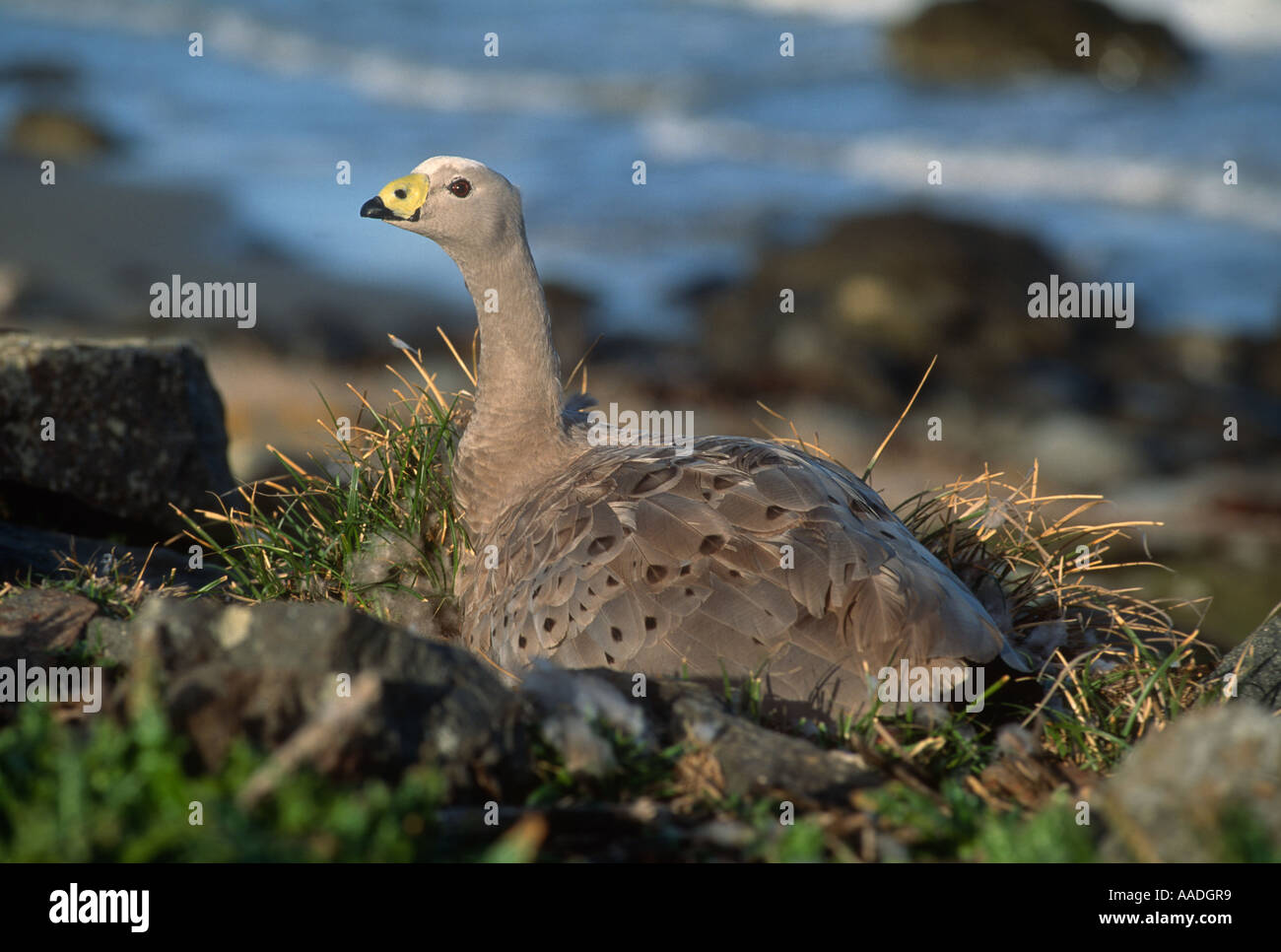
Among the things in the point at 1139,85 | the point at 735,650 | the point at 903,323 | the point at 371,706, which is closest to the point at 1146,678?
the point at 735,650

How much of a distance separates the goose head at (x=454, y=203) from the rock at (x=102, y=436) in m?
1.49

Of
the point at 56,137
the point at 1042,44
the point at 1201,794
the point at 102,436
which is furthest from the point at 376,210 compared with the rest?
the point at 1042,44

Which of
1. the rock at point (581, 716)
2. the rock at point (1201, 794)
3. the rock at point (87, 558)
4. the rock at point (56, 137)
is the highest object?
the rock at point (56, 137)

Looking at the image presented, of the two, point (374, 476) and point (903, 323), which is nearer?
point (374, 476)

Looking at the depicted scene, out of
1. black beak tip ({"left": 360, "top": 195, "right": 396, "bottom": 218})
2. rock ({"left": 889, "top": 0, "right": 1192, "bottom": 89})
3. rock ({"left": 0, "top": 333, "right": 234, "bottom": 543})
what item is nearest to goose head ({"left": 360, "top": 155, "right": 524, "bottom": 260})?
black beak tip ({"left": 360, "top": 195, "right": 396, "bottom": 218})

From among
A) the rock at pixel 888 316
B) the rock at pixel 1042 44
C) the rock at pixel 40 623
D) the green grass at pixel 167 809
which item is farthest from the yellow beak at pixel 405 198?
the rock at pixel 1042 44

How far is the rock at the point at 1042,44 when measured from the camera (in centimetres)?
2542

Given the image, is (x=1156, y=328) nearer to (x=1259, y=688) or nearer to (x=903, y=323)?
(x=903, y=323)

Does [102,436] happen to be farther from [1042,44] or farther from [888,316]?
[1042,44]

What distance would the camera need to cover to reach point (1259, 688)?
427 centimetres

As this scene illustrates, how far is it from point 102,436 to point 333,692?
3.41 meters

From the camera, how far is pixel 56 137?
19656 millimetres

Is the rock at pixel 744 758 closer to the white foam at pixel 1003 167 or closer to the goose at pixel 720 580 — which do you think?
the goose at pixel 720 580

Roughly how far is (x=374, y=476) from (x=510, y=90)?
23371 mm
